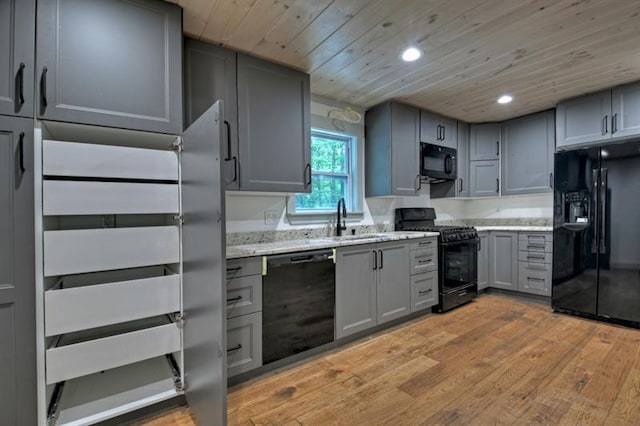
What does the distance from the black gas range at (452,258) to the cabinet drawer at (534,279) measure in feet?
1.91

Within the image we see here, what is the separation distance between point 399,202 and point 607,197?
6.57ft

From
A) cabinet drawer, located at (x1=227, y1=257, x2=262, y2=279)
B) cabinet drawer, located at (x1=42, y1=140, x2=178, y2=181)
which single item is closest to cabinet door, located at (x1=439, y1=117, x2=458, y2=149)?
cabinet drawer, located at (x1=227, y1=257, x2=262, y2=279)

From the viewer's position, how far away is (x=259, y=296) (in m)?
2.06

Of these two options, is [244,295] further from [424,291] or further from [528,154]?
[528,154]

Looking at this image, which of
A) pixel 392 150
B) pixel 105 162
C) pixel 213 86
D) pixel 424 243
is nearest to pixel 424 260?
A: pixel 424 243

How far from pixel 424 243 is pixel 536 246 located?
159cm

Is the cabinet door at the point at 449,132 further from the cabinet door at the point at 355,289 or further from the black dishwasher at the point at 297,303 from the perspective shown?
the black dishwasher at the point at 297,303

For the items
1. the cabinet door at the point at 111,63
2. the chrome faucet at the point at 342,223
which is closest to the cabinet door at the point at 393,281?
the chrome faucet at the point at 342,223

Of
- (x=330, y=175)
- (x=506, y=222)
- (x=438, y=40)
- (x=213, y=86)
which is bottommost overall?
(x=506, y=222)

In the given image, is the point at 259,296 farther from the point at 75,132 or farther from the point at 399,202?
the point at 399,202

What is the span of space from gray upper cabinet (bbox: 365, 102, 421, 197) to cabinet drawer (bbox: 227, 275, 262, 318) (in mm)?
1862

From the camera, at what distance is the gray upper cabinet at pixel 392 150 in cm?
329

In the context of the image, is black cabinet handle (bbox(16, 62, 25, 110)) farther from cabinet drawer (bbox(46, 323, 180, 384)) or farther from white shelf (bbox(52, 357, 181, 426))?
white shelf (bbox(52, 357, 181, 426))

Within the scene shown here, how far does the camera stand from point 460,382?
200cm
